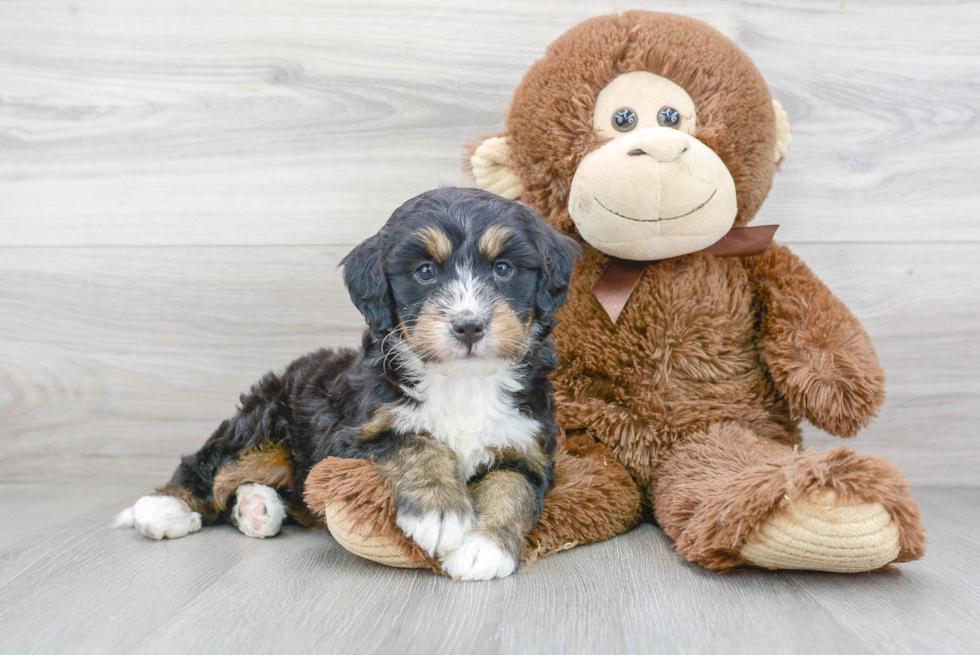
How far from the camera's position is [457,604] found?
5.00 ft

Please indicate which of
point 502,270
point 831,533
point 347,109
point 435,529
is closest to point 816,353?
point 831,533

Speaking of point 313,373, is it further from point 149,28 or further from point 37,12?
point 37,12

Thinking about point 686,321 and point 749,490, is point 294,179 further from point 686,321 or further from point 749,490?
point 749,490

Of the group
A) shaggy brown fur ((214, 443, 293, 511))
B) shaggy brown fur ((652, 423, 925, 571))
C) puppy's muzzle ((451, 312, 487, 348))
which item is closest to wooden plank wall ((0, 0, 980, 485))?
shaggy brown fur ((214, 443, 293, 511))

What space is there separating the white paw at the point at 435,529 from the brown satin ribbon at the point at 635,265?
75 centimetres

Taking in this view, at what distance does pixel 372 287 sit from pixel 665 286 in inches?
32.0

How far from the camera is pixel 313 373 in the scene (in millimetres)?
2229

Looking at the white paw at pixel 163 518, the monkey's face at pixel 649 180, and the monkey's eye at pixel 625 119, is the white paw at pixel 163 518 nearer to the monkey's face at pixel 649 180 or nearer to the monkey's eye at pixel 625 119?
the monkey's face at pixel 649 180

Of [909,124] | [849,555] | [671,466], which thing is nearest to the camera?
[849,555]

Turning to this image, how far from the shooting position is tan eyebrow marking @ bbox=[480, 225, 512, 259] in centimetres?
169

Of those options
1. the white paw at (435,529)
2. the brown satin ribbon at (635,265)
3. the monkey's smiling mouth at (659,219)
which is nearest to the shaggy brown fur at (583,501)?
the white paw at (435,529)

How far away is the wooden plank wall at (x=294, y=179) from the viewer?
105 inches

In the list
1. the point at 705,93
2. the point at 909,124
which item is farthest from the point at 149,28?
the point at 909,124

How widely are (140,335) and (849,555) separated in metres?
2.36
